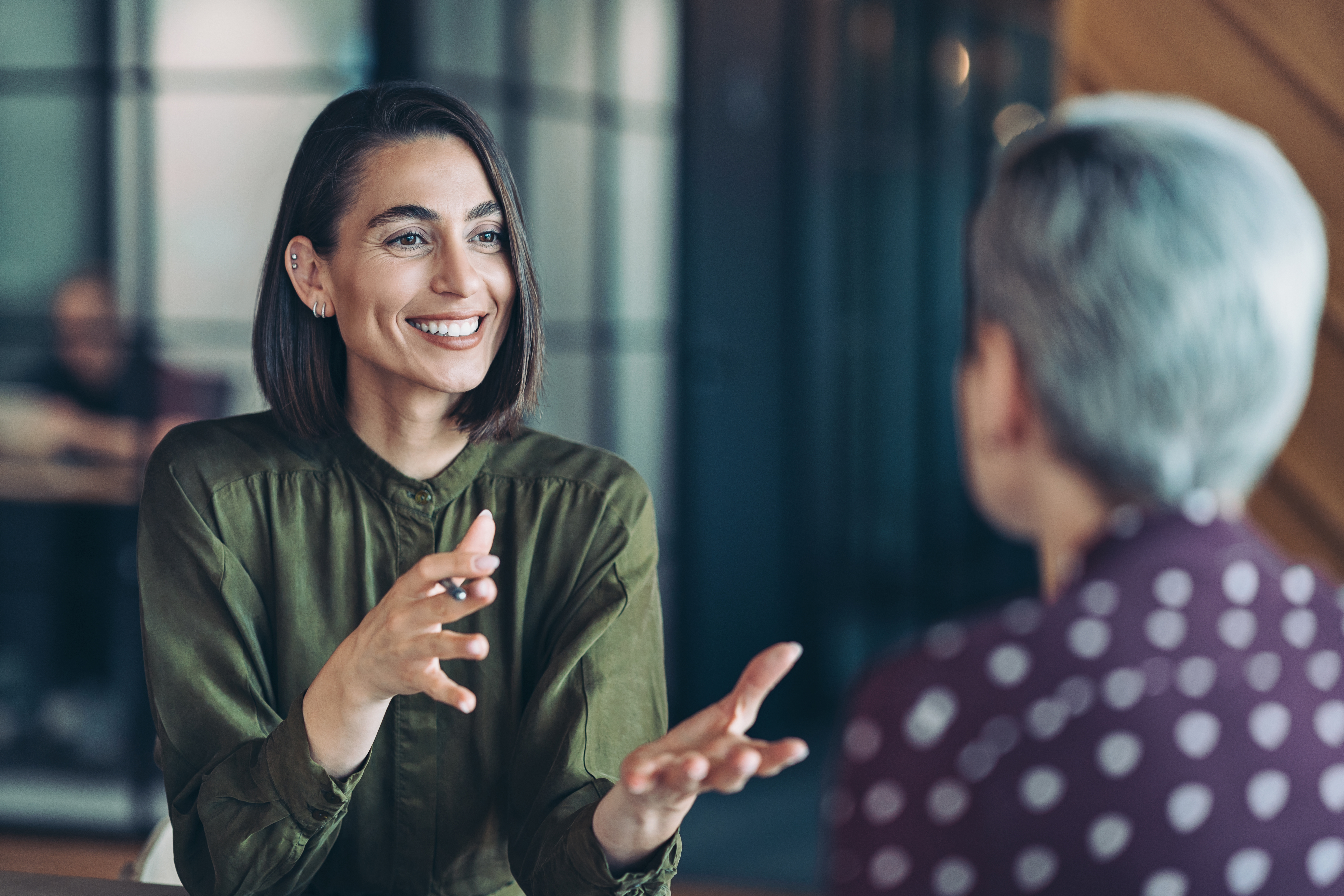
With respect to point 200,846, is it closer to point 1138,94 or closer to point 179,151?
point 1138,94

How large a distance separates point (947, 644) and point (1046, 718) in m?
0.07

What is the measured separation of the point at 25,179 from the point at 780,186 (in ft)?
6.98

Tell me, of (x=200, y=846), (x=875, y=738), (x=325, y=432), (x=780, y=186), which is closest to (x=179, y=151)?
(x=780, y=186)

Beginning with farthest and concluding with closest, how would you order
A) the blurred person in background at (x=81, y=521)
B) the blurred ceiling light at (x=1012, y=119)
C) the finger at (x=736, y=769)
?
the blurred ceiling light at (x=1012, y=119)
the blurred person in background at (x=81, y=521)
the finger at (x=736, y=769)

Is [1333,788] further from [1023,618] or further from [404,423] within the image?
[404,423]

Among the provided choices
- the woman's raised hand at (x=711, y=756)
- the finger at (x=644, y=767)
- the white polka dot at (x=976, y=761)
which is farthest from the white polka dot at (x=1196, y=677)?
the finger at (x=644, y=767)

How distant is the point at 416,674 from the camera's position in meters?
0.91

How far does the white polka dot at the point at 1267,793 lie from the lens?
630mm

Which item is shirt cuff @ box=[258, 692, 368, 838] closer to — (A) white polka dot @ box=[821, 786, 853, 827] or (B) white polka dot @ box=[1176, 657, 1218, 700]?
(A) white polka dot @ box=[821, 786, 853, 827]

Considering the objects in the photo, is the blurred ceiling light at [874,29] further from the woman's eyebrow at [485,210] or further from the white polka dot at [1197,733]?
the white polka dot at [1197,733]

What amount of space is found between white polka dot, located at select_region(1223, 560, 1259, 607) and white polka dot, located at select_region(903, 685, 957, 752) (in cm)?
16

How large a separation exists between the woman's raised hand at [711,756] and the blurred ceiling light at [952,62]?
3277 mm

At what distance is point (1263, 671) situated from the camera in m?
0.65

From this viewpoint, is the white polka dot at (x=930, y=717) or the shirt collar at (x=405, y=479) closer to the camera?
the white polka dot at (x=930, y=717)
